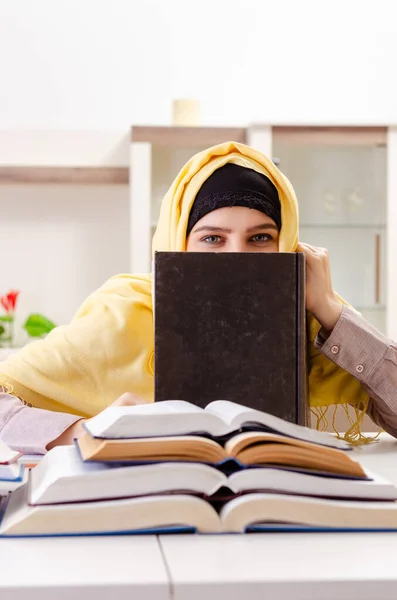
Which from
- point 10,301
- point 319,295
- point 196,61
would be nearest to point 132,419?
point 319,295

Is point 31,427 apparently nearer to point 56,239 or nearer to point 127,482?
point 127,482

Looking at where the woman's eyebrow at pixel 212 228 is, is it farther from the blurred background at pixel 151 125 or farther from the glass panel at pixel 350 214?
the glass panel at pixel 350 214

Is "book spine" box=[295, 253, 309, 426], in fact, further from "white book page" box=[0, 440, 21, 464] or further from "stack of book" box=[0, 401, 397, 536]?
"white book page" box=[0, 440, 21, 464]

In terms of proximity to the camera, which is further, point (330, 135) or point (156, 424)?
point (330, 135)

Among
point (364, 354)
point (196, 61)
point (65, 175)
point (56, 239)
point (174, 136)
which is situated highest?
point (196, 61)

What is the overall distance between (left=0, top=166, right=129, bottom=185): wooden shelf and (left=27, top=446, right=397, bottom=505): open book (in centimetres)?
317

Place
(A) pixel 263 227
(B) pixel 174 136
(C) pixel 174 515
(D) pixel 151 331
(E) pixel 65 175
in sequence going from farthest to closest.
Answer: (E) pixel 65 175, (B) pixel 174 136, (D) pixel 151 331, (A) pixel 263 227, (C) pixel 174 515

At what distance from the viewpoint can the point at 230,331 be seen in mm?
1191

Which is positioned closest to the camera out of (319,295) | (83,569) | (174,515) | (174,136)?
(83,569)

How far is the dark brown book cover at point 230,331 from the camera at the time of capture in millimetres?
1180

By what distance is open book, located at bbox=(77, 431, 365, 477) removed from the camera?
2.68 feet

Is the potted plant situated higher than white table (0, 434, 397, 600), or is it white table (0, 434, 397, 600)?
the potted plant

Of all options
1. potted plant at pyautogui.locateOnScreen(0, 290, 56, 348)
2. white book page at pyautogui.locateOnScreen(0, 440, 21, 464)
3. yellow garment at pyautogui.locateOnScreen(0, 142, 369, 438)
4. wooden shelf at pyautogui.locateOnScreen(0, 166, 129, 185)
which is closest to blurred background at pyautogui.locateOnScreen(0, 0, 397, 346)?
wooden shelf at pyautogui.locateOnScreen(0, 166, 129, 185)

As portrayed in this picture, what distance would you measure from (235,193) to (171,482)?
0.86m
